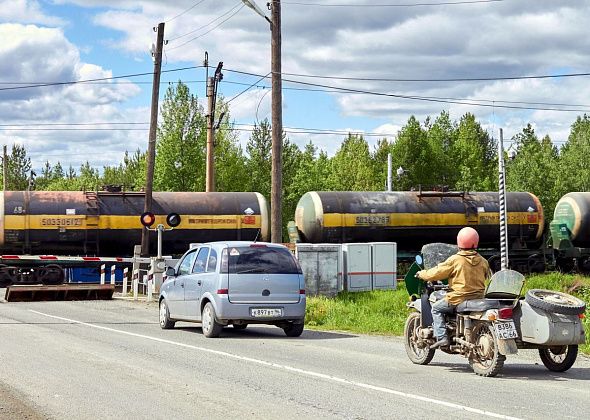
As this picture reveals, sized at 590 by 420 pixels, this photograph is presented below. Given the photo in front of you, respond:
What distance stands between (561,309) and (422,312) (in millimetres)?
1785

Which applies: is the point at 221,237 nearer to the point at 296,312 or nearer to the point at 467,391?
the point at 296,312

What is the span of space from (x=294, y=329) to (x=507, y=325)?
6.36 m

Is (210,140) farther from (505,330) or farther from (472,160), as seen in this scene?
(472,160)

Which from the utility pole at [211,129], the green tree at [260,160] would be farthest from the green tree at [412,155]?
the utility pole at [211,129]

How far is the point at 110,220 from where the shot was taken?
3397 centimetres

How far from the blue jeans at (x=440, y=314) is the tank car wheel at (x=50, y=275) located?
24.2 m

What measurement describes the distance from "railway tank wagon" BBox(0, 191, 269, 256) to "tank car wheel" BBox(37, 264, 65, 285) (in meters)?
0.77

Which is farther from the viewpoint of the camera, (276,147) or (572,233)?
(572,233)

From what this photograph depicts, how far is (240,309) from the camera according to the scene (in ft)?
50.0

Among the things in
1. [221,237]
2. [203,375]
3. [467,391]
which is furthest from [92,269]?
[467,391]

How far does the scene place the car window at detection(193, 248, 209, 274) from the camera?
16.2 m

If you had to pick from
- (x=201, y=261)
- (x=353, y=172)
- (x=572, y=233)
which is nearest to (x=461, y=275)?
(x=201, y=261)

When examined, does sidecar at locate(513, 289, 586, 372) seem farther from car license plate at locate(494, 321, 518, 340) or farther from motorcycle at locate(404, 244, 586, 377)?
car license plate at locate(494, 321, 518, 340)

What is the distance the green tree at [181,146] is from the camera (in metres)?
60.5
